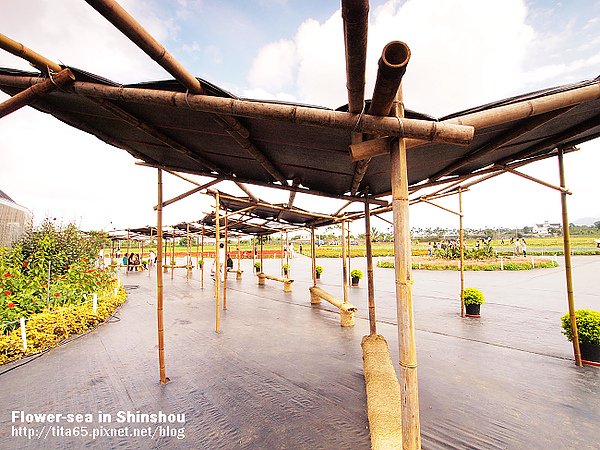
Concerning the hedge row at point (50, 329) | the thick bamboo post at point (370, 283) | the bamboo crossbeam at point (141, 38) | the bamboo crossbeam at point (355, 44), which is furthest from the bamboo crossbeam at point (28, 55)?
the hedge row at point (50, 329)

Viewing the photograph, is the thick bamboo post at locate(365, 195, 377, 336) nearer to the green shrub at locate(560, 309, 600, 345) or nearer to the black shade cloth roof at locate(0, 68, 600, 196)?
the black shade cloth roof at locate(0, 68, 600, 196)

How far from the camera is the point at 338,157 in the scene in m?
3.00

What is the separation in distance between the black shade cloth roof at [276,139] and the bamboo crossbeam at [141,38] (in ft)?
0.59

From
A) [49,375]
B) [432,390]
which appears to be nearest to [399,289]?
[432,390]

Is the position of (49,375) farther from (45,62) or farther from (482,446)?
(482,446)

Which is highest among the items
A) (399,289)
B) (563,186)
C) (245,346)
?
(563,186)

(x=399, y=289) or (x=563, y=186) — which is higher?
(x=563, y=186)

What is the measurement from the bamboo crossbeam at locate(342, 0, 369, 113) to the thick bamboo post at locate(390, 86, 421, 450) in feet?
1.89

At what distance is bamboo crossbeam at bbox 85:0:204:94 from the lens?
3.74 ft

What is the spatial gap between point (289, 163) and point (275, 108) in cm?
165

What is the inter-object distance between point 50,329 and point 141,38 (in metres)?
5.91

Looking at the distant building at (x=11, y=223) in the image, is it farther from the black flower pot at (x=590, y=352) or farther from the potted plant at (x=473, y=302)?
the black flower pot at (x=590, y=352)

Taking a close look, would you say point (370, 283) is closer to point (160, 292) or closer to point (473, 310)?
point (160, 292)

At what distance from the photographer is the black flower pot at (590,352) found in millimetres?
3836
